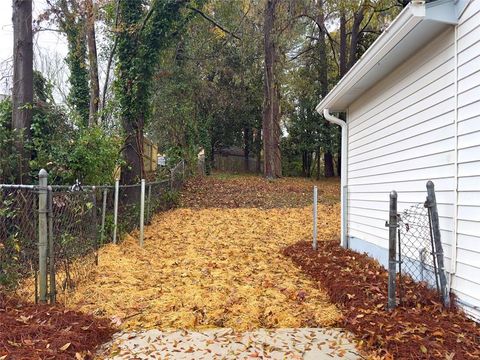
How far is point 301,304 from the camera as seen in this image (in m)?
3.93

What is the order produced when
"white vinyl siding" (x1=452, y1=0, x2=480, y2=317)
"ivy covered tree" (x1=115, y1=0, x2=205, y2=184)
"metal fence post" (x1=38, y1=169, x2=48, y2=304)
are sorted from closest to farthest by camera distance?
"white vinyl siding" (x1=452, y1=0, x2=480, y2=317)
"metal fence post" (x1=38, y1=169, x2=48, y2=304)
"ivy covered tree" (x1=115, y1=0, x2=205, y2=184)

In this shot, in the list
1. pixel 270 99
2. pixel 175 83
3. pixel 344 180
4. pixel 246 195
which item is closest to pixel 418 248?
pixel 344 180

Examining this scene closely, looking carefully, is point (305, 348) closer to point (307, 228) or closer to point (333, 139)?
point (307, 228)

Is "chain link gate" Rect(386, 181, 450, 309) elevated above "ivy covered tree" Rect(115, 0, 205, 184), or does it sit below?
below

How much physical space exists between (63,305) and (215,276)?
193 centimetres

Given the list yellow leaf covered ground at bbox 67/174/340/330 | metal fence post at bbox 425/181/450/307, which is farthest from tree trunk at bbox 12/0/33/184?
metal fence post at bbox 425/181/450/307

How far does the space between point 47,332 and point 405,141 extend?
4.07m

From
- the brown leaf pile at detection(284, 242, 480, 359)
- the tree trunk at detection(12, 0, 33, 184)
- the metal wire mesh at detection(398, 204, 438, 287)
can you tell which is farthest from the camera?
the tree trunk at detection(12, 0, 33, 184)

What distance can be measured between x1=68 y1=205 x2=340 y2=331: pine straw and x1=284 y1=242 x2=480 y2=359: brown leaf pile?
22cm

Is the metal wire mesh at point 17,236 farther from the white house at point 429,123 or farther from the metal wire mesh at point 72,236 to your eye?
the white house at point 429,123

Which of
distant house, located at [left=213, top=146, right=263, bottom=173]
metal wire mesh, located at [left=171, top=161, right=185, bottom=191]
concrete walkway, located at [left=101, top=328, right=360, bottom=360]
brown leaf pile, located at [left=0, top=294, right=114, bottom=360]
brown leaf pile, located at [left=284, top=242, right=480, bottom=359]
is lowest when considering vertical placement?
concrete walkway, located at [left=101, top=328, right=360, bottom=360]

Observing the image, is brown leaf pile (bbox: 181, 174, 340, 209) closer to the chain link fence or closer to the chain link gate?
the chain link fence

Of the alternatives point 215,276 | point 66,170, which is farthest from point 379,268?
point 66,170

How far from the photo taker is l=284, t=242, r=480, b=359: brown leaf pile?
2592 millimetres
